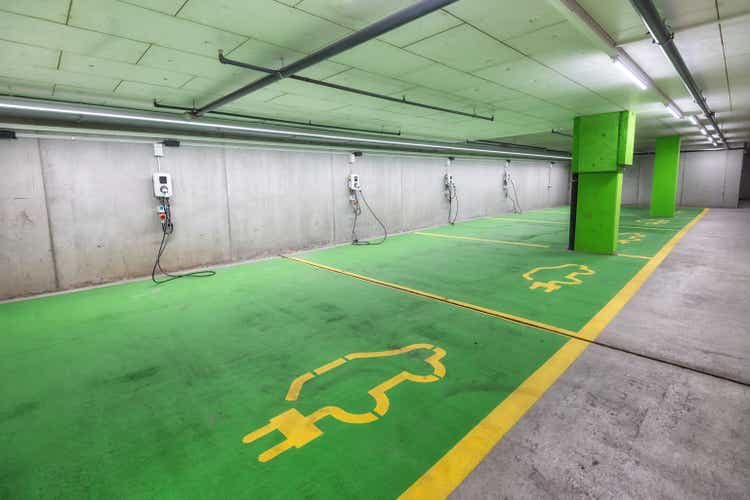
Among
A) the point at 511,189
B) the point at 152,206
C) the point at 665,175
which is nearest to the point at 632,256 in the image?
the point at 665,175

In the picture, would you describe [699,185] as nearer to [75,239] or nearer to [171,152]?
[171,152]

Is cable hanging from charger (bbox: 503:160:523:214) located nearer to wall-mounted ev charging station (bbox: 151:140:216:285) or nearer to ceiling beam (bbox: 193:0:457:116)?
wall-mounted ev charging station (bbox: 151:140:216:285)

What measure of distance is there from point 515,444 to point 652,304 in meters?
3.56

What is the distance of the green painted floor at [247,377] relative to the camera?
208cm

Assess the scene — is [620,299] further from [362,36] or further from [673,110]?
[673,110]

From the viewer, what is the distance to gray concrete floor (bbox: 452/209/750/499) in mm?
1904

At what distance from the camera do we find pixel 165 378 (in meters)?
3.16

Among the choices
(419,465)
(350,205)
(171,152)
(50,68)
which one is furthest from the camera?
(350,205)

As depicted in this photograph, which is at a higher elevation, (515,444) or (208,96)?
(208,96)

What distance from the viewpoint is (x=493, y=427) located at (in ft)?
7.80

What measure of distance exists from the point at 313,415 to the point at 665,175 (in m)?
16.2

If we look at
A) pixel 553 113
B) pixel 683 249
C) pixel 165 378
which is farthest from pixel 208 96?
pixel 683 249

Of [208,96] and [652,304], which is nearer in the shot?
[652,304]

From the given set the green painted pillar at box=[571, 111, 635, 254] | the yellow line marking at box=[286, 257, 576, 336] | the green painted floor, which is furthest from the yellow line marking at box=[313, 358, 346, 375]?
the green painted pillar at box=[571, 111, 635, 254]
